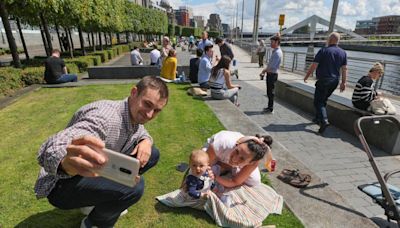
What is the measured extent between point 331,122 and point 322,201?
4068 millimetres

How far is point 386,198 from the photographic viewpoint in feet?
9.07

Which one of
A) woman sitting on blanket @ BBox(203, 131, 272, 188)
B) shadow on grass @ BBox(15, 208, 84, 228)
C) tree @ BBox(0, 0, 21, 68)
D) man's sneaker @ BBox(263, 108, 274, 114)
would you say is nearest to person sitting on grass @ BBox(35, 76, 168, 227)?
shadow on grass @ BBox(15, 208, 84, 228)

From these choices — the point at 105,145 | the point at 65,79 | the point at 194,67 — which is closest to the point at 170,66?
the point at 194,67

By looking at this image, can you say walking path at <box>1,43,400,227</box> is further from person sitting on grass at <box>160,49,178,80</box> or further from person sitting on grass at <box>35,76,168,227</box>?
person sitting on grass at <box>160,49,178,80</box>

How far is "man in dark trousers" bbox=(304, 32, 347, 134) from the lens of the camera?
Result: 19.8ft

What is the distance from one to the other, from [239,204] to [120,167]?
1.92 metres

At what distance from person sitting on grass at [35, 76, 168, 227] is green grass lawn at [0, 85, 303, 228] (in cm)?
84

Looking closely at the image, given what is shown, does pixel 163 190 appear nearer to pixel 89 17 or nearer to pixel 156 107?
pixel 156 107

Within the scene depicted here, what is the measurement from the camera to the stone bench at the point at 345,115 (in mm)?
5109

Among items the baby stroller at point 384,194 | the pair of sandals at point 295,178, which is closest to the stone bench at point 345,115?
the baby stroller at point 384,194

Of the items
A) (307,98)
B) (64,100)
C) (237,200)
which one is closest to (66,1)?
(64,100)

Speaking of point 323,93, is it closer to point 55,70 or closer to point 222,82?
point 222,82

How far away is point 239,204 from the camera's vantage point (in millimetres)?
2992

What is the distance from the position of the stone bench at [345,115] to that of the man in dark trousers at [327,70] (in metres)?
0.50
